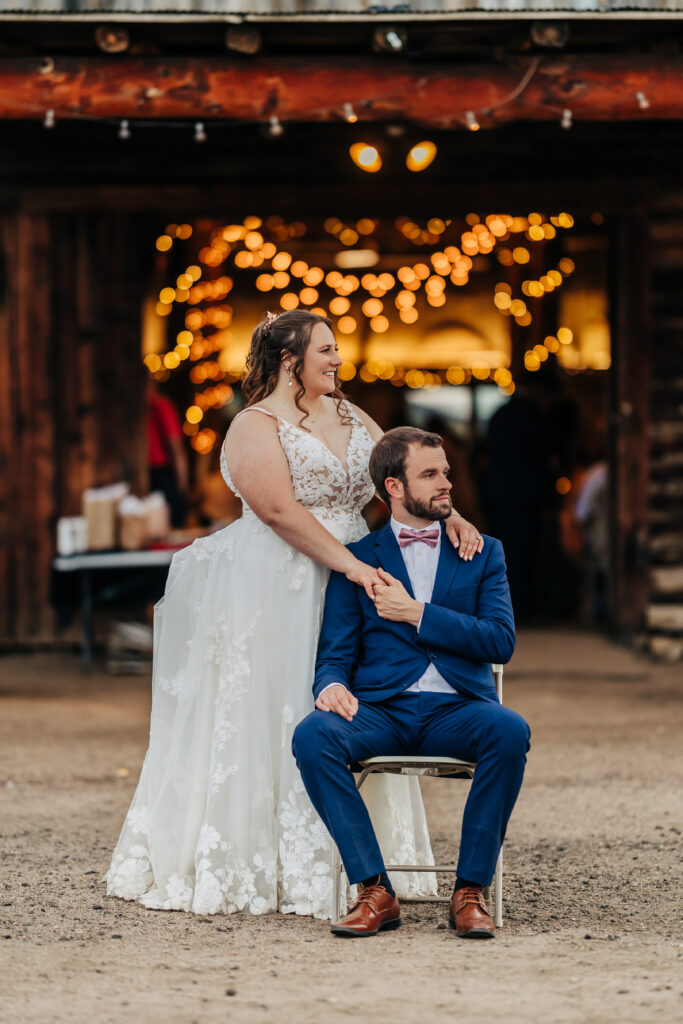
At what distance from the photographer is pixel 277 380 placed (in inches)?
180

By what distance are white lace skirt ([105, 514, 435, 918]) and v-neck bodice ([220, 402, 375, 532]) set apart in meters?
0.05

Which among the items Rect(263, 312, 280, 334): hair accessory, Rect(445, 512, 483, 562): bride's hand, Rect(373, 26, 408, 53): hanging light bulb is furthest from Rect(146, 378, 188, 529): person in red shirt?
Rect(445, 512, 483, 562): bride's hand

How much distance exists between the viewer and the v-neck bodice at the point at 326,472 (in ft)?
14.6

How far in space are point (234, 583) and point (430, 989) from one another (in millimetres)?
1462

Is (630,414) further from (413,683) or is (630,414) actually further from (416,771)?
(416,771)

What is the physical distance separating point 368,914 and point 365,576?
3.11 ft

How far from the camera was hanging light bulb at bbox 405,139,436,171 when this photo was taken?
29.5 feet

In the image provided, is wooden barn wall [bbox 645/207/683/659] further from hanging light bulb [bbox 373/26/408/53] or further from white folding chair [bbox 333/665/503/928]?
white folding chair [bbox 333/665/503/928]

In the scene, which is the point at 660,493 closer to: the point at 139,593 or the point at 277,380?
the point at 139,593

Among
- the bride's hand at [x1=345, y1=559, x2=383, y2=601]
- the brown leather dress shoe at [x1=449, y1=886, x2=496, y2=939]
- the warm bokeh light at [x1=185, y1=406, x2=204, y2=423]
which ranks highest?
the warm bokeh light at [x1=185, y1=406, x2=204, y2=423]

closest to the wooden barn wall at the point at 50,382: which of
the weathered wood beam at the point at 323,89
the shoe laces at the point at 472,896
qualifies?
the weathered wood beam at the point at 323,89

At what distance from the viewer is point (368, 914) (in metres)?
3.99

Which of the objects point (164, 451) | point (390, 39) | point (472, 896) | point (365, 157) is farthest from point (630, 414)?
point (472, 896)

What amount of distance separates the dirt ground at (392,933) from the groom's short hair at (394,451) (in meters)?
1.30
